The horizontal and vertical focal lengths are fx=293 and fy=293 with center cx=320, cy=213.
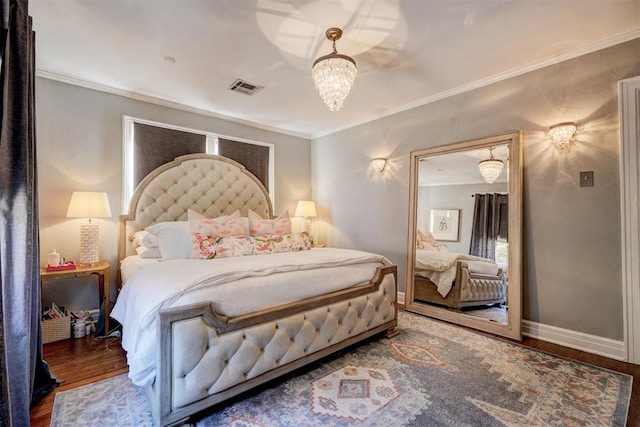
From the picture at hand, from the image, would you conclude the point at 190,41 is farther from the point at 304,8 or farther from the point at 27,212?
the point at 27,212

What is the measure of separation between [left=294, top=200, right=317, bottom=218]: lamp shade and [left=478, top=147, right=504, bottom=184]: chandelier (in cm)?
242

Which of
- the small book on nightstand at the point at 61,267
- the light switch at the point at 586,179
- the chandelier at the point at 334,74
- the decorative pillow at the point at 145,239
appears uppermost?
the chandelier at the point at 334,74

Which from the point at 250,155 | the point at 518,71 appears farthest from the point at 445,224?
the point at 250,155

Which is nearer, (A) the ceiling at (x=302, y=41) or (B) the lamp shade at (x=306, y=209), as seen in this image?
(A) the ceiling at (x=302, y=41)

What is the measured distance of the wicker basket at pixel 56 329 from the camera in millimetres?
2598

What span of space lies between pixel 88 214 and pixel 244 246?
4.97 feet

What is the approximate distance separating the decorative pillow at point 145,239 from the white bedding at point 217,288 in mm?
709

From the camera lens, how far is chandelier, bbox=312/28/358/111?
2078 mm

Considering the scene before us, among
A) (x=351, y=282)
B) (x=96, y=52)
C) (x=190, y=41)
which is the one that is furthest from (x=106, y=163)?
(x=351, y=282)

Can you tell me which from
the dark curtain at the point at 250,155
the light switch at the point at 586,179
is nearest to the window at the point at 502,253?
the light switch at the point at 586,179

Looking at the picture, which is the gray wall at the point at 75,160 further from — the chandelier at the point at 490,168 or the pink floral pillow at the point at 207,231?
the chandelier at the point at 490,168

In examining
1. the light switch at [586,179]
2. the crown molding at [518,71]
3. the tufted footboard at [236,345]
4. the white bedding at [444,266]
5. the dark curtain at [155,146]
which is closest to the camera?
the tufted footboard at [236,345]

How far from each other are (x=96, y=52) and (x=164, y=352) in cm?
259

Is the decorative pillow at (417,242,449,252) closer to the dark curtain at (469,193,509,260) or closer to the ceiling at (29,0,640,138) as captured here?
the dark curtain at (469,193,509,260)
